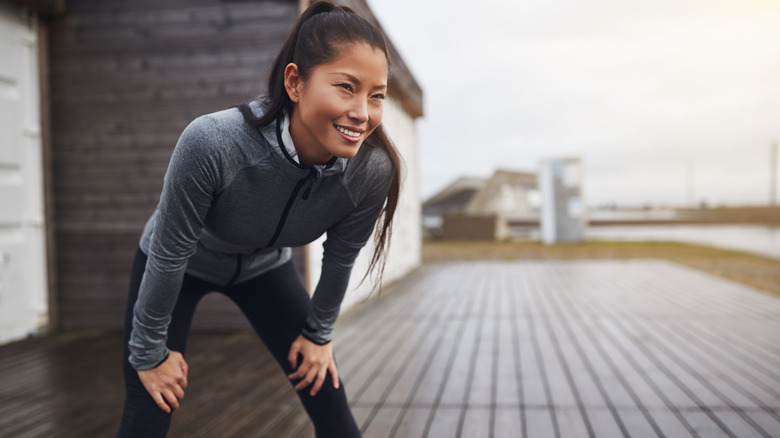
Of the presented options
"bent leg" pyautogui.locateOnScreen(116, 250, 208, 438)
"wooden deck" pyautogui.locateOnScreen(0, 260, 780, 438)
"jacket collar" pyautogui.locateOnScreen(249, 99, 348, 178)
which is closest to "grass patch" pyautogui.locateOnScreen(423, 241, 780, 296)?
"wooden deck" pyautogui.locateOnScreen(0, 260, 780, 438)

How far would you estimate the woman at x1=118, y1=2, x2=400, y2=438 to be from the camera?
45.7 inches

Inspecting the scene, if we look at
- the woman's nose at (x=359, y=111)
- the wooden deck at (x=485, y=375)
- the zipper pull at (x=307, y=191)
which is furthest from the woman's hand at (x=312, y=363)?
the wooden deck at (x=485, y=375)

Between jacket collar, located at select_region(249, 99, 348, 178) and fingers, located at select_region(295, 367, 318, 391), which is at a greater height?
jacket collar, located at select_region(249, 99, 348, 178)

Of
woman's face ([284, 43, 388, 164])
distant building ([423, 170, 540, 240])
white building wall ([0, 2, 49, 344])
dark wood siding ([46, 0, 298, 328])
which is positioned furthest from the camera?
distant building ([423, 170, 540, 240])

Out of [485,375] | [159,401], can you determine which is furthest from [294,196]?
[485,375]

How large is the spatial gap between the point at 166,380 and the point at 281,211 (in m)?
0.47

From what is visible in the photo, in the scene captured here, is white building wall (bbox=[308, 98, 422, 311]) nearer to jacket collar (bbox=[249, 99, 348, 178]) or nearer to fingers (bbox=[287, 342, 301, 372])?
fingers (bbox=[287, 342, 301, 372])

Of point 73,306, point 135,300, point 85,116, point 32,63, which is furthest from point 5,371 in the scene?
point 135,300

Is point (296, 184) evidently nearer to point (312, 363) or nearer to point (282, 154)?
point (282, 154)

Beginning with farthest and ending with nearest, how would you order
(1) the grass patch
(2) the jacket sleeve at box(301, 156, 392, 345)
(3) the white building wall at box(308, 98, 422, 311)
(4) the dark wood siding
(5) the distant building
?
(5) the distant building, (1) the grass patch, (3) the white building wall at box(308, 98, 422, 311), (4) the dark wood siding, (2) the jacket sleeve at box(301, 156, 392, 345)

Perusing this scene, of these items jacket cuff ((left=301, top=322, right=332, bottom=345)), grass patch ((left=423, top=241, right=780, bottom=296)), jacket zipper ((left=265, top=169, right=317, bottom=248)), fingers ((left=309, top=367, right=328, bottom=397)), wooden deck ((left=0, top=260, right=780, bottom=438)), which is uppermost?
jacket zipper ((left=265, top=169, right=317, bottom=248))

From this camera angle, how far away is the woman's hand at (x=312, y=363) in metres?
1.47

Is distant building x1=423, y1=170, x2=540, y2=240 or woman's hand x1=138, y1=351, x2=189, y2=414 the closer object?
woman's hand x1=138, y1=351, x2=189, y2=414

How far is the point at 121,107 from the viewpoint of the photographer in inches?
188
